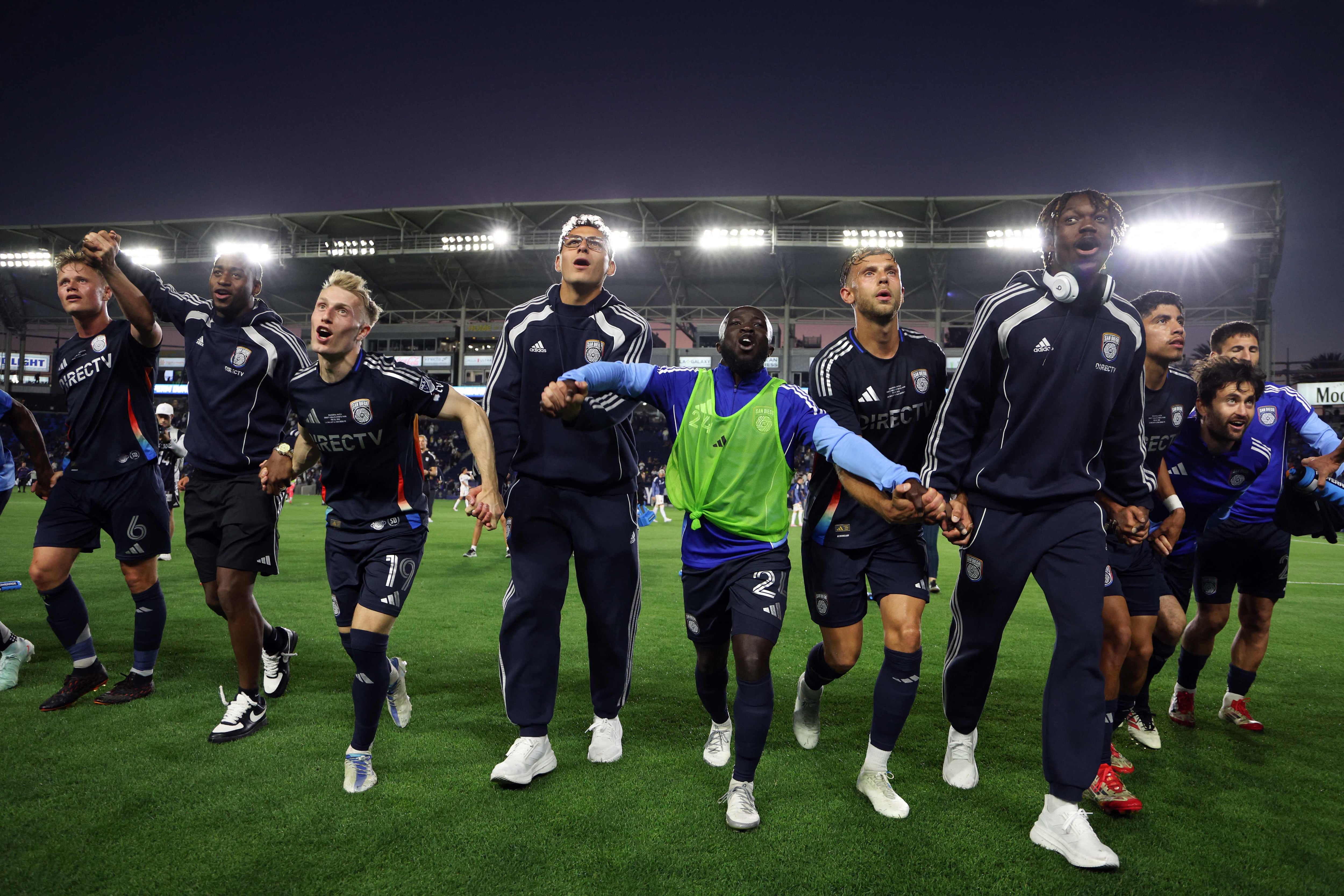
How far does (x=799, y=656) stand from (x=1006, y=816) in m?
3.08

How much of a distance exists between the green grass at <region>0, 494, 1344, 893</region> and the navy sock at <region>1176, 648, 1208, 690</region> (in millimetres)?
306

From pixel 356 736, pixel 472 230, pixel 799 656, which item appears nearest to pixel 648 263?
pixel 472 230

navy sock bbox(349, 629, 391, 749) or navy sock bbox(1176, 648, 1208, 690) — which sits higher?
navy sock bbox(349, 629, 391, 749)

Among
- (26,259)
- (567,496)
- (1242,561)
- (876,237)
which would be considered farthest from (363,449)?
(26,259)

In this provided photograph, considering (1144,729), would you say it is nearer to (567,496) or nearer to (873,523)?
(873,523)

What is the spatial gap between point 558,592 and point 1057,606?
2.32 metres

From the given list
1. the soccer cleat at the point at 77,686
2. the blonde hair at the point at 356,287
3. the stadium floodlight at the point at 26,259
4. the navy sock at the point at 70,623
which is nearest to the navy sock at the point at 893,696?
the blonde hair at the point at 356,287

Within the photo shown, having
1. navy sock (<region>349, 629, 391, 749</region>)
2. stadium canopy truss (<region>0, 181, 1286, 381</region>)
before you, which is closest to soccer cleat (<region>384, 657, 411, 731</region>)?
navy sock (<region>349, 629, 391, 749</region>)

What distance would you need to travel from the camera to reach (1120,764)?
3797 mm

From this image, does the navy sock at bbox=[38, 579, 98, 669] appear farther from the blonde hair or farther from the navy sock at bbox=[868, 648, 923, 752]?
the navy sock at bbox=[868, 648, 923, 752]

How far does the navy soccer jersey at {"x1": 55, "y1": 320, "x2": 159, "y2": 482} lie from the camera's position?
15.7 ft

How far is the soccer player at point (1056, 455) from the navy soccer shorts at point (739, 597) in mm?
797

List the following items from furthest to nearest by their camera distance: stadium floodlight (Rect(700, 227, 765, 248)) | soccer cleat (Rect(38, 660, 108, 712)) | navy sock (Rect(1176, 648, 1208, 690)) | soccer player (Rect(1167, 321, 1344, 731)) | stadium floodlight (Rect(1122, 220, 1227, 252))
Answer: stadium floodlight (Rect(700, 227, 765, 248)) < stadium floodlight (Rect(1122, 220, 1227, 252)) < navy sock (Rect(1176, 648, 1208, 690)) < soccer player (Rect(1167, 321, 1344, 731)) < soccer cleat (Rect(38, 660, 108, 712))

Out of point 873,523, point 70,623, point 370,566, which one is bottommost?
point 70,623
